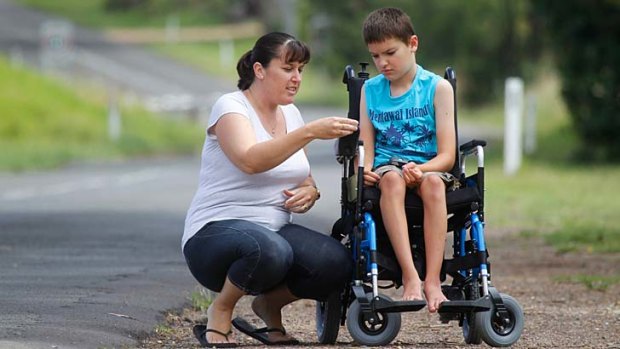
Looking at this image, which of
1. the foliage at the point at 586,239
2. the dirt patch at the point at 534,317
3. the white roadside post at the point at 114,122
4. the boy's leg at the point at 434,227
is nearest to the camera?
the boy's leg at the point at 434,227

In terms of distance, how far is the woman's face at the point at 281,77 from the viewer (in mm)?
7684

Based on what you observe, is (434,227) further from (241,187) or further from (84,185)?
Result: (84,185)

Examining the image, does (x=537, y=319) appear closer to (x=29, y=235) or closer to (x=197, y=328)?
(x=197, y=328)

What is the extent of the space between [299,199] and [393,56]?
83 cm

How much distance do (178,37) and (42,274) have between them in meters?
61.2

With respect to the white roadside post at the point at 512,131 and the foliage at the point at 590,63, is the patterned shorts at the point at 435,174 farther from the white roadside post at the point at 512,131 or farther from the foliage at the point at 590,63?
the foliage at the point at 590,63

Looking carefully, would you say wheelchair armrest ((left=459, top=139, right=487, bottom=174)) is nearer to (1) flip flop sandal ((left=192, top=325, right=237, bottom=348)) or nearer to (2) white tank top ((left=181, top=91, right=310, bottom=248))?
(2) white tank top ((left=181, top=91, right=310, bottom=248))

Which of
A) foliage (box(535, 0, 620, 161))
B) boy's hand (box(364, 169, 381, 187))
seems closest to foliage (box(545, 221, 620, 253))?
boy's hand (box(364, 169, 381, 187))

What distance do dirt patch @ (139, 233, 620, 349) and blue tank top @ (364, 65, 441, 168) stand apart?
0.93 metres

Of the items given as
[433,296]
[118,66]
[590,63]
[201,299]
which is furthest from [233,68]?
[433,296]

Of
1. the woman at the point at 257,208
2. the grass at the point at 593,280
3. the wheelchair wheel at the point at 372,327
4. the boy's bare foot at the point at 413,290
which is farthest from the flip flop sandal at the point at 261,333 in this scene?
the grass at the point at 593,280

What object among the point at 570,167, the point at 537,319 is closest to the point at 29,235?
the point at 537,319

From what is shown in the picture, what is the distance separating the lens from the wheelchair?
24.7ft

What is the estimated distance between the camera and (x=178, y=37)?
70875 millimetres
